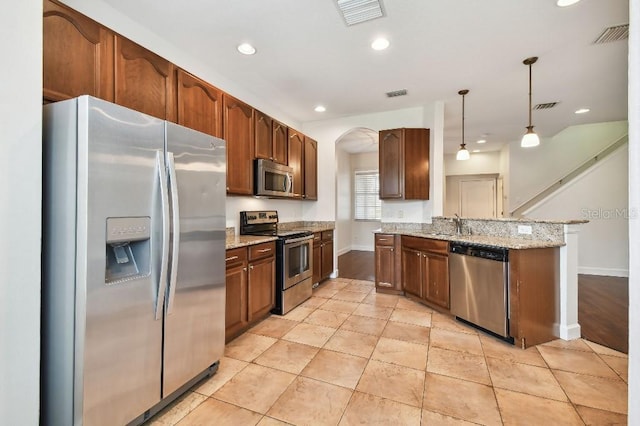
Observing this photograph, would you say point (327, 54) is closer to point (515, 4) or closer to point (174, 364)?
point (515, 4)

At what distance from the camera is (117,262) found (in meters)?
1.53

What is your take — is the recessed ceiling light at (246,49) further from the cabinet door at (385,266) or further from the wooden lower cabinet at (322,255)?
the cabinet door at (385,266)

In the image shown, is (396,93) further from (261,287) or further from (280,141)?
(261,287)

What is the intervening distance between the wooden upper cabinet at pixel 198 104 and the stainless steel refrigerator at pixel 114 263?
79cm

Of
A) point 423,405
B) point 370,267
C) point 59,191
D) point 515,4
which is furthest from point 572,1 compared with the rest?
point 370,267

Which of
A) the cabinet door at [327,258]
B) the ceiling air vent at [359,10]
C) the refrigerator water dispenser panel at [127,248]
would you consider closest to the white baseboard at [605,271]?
the cabinet door at [327,258]

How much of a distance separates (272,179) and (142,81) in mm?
1815

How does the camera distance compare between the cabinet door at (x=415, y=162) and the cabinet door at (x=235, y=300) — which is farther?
the cabinet door at (x=415, y=162)

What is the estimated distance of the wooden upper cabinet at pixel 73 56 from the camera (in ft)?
5.33

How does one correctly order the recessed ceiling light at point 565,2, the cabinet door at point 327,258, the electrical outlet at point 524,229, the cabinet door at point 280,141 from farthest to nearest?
the cabinet door at point 327,258 → the cabinet door at point 280,141 → the electrical outlet at point 524,229 → the recessed ceiling light at point 565,2

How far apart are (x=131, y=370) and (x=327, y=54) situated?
10.2ft

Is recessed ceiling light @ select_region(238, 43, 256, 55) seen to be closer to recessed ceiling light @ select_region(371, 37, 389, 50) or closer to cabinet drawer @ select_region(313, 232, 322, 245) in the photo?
recessed ceiling light @ select_region(371, 37, 389, 50)

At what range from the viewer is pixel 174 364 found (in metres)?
1.77

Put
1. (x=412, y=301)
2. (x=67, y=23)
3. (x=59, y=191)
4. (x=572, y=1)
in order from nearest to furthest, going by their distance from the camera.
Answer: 1. (x=59, y=191)
2. (x=67, y=23)
3. (x=572, y=1)
4. (x=412, y=301)
